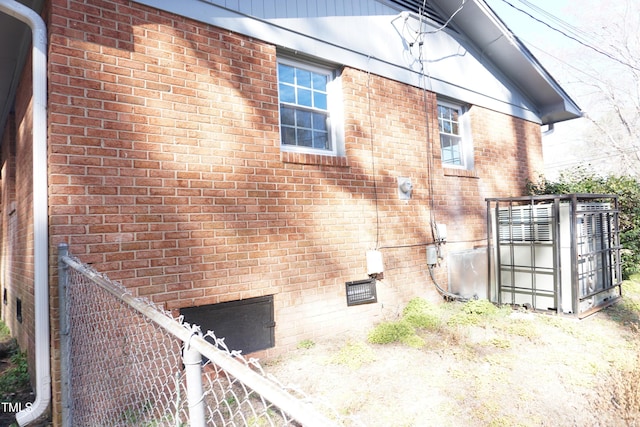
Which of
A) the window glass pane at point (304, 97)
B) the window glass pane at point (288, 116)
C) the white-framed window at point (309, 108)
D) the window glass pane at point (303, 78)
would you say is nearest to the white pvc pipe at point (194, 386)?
the white-framed window at point (309, 108)

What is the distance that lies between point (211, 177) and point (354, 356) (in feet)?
8.03

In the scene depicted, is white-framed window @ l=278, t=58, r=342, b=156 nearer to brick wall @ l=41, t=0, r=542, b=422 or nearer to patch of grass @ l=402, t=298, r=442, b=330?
brick wall @ l=41, t=0, r=542, b=422

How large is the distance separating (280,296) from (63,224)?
226cm

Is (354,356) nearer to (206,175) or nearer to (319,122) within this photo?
(206,175)

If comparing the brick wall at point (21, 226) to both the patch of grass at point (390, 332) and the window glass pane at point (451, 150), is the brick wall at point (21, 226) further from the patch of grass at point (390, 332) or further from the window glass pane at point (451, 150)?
the window glass pane at point (451, 150)

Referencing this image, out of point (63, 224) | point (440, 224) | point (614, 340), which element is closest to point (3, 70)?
point (63, 224)

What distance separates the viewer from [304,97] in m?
5.05

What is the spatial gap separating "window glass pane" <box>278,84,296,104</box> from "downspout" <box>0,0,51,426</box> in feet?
8.19

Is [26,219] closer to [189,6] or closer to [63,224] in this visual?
[63,224]

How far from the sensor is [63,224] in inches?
122

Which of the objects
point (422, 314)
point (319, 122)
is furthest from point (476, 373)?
point (319, 122)

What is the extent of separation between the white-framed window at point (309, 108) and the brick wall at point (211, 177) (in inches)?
8.4

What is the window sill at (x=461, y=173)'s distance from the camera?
659cm

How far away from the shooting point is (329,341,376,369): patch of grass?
3.90 meters
